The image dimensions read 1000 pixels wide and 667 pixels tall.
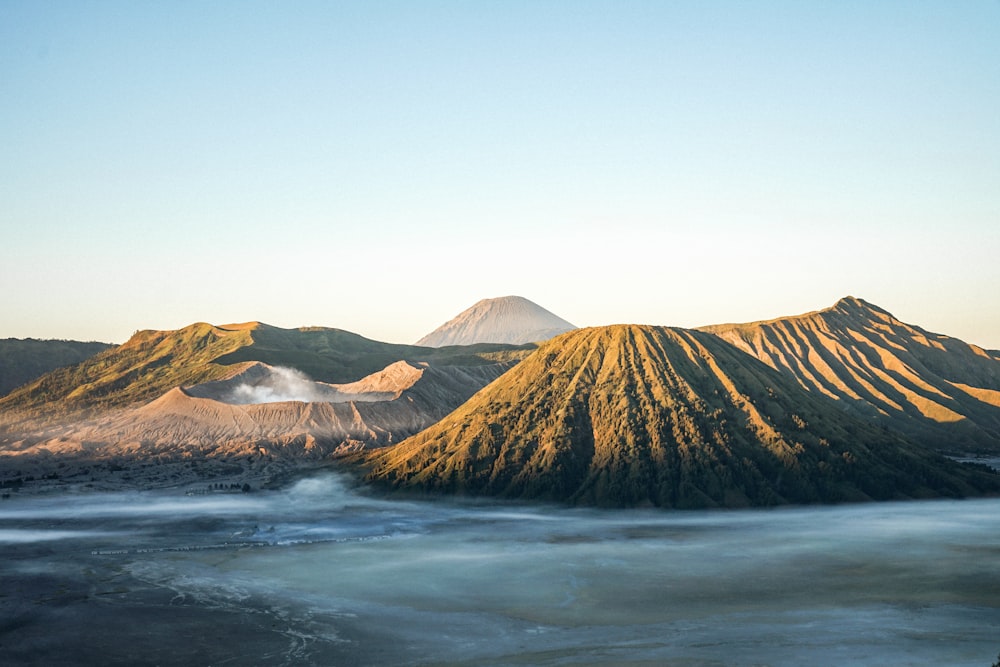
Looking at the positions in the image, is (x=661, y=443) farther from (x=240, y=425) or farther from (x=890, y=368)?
(x=890, y=368)

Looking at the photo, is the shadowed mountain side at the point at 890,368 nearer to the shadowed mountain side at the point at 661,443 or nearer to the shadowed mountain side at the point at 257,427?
the shadowed mountain side at the point at 661,443

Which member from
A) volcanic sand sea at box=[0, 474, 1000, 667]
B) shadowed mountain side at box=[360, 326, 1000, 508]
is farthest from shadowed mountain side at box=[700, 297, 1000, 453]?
volcanic sand sea at box=[0, 474, 1000, 667]

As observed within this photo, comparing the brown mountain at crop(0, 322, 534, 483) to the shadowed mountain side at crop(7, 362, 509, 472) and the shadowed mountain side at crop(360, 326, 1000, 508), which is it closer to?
the shadowed mountain side at crop(7, 362, 509, 472)

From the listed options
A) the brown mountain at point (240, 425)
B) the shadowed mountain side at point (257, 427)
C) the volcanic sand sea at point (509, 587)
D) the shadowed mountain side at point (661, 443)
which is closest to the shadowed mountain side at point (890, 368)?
the brown mountain at point (240, 425)

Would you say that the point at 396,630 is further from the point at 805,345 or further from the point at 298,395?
the point at 805,345

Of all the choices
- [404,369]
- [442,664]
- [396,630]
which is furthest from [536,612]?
[404,369]

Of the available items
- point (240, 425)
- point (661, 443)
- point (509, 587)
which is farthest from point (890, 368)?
point (509, 587)

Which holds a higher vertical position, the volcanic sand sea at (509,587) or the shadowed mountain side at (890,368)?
the shadowed mountain side at (890,368)

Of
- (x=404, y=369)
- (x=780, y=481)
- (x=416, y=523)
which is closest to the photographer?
(x=416, y=523)
